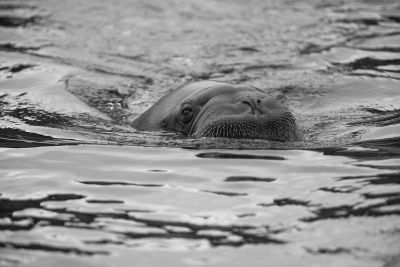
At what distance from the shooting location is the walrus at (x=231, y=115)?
5.32m

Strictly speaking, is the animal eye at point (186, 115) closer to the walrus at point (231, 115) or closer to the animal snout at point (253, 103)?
the walrus at point (231, 115)

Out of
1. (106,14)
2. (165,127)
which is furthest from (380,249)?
(106,14)

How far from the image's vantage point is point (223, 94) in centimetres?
571

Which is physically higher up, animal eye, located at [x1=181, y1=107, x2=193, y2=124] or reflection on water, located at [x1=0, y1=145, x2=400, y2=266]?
animal eye, located at [x1=181, y1=107, x2=193, y2=124]

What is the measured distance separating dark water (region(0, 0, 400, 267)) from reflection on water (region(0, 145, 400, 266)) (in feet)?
0.04

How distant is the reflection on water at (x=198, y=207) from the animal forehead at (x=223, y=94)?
566 millimetres

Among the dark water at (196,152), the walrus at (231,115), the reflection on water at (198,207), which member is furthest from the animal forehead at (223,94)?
the reflection on water at (198,207)

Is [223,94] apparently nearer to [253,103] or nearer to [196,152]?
[253,103]

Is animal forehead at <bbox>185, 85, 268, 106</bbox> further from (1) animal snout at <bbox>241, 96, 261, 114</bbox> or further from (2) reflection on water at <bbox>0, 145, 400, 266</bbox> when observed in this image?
(2) reflection on water at <bbox>0, 145, 400, 266</bbox>

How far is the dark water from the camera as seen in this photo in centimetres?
364

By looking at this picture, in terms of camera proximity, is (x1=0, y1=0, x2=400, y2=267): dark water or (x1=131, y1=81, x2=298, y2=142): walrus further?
(x1=131, y1=81, x2=298, y2=142): walrus

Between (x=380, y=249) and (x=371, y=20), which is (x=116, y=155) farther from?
(x=371, y=20)

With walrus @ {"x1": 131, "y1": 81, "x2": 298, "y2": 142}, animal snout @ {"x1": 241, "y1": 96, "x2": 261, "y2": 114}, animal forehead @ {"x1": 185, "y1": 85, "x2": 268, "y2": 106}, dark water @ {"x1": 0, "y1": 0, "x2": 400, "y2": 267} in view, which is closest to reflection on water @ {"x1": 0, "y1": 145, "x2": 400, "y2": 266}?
dark water @ {"x1": 0, "y1": 0, "x2": 400, "y2": 267}

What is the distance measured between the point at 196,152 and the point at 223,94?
26.4 inches
